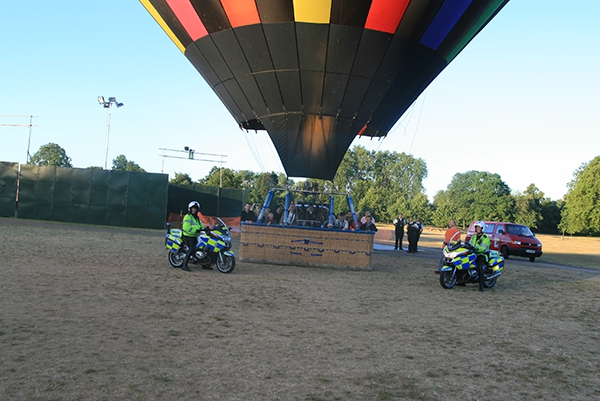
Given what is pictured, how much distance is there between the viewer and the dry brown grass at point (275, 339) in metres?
4.15

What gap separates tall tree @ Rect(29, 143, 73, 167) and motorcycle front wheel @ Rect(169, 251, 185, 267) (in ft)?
347

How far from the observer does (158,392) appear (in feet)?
12.7

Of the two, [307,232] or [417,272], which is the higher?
[307,232]

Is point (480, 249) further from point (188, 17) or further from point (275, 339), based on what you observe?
point (188, 17)

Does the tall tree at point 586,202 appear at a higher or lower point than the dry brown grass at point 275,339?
higher

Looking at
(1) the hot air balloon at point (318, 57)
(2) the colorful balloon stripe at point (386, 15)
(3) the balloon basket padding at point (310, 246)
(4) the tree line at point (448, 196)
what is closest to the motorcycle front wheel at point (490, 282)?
(3) the balloon basket padding at point (310, 246)

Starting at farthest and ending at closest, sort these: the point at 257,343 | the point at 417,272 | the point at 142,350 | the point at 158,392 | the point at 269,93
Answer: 1. the point at 417,272
2. the point at 269,93
3. the point at 257,343
4. the point at 142,350
5. the point at 158,392

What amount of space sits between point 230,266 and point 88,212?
18202mm

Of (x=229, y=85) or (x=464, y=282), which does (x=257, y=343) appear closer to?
(x=464, y=282)

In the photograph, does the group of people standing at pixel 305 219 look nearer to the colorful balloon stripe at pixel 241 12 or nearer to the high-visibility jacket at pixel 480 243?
the high-visibility jacket at pixel 480 243

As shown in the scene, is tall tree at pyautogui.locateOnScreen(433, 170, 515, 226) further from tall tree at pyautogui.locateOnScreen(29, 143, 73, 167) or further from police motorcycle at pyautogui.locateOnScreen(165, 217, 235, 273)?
tall tree at pyautogui.locateOnScreen(29, 143, 73, 167)

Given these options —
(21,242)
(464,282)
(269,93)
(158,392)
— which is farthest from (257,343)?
(21,242)

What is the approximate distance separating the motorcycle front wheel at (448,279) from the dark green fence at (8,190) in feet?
79.2

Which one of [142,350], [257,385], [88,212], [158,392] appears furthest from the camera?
[88,212]
